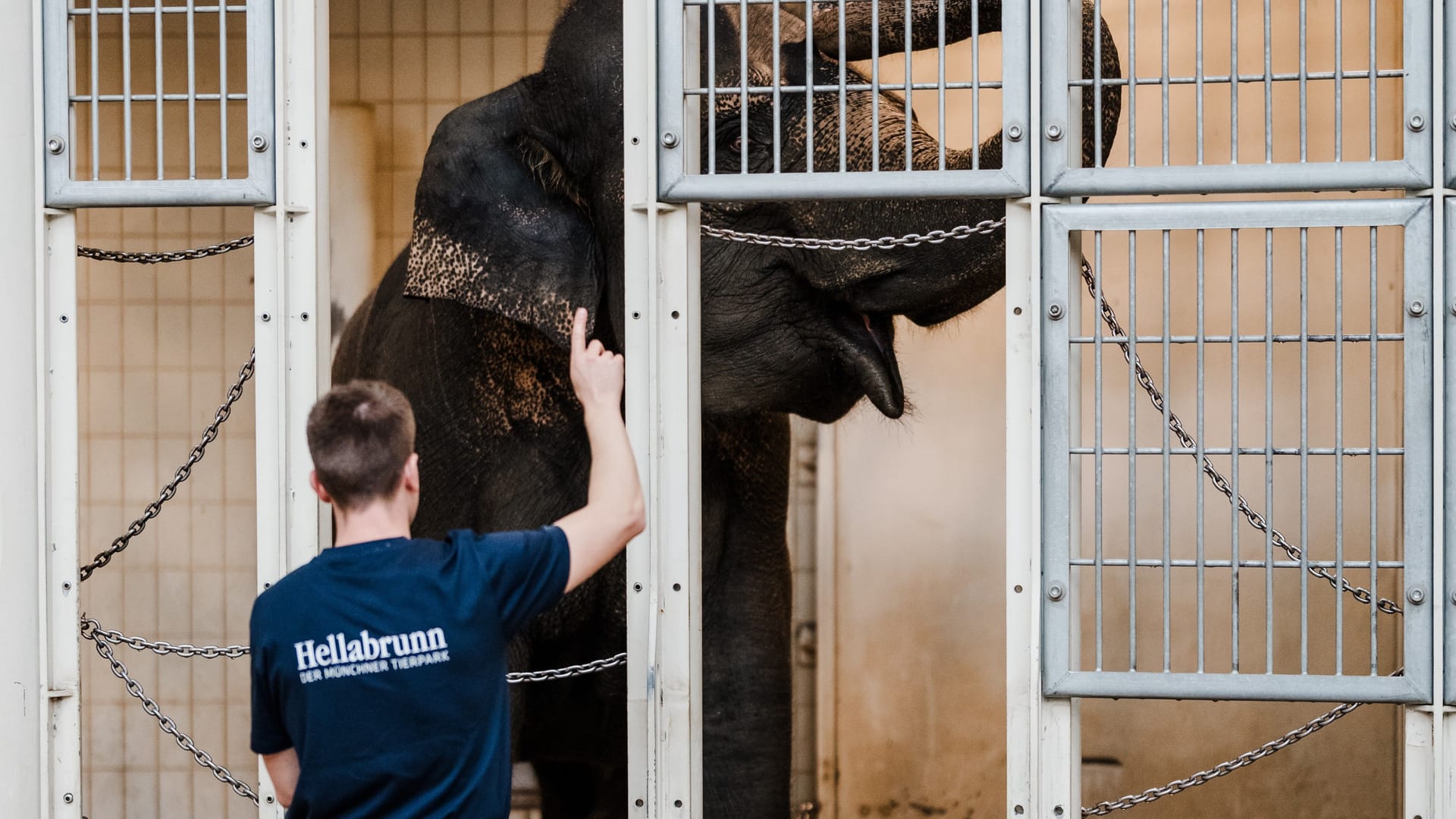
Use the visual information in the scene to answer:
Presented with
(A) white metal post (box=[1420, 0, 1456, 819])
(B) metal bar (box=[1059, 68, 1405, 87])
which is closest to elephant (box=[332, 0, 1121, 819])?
(B) metal bar (box=[1059, 68, 1405, 87])

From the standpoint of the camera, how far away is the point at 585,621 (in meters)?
4.30

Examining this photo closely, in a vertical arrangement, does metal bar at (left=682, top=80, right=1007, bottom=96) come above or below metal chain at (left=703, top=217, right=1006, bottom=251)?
above

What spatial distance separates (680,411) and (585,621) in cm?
181

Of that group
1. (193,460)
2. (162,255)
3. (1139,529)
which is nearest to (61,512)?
(193,460)

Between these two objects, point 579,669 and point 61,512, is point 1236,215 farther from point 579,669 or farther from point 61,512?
point 61,512

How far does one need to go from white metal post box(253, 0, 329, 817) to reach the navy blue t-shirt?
76 centimetres

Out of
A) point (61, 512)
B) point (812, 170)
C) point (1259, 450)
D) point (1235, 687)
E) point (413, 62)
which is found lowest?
point (1235, 687)

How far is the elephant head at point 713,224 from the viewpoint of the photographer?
11.5 ft

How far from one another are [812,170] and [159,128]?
100 cm

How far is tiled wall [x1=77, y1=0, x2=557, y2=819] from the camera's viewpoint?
18.6 ft

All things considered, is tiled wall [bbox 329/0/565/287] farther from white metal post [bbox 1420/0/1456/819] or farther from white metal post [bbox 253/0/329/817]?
white metal post [bbox 1420/0/1456/819]

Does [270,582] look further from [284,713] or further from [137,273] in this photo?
[137,273]

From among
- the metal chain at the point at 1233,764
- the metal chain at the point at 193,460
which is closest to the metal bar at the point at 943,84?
the metal chain at the point at 1233,764

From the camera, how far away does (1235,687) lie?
8.06 ft
